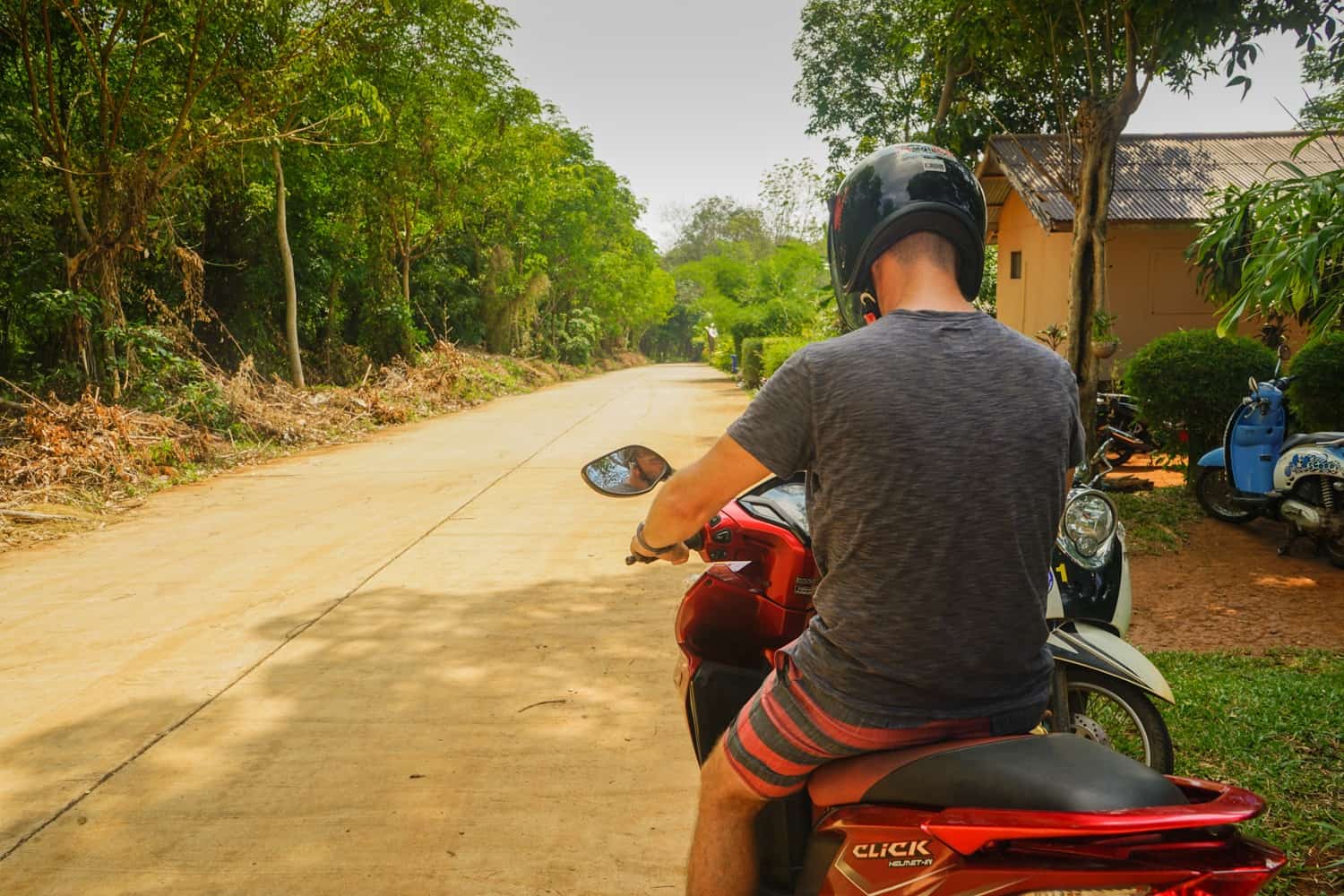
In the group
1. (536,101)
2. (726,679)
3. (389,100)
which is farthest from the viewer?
(536,101)

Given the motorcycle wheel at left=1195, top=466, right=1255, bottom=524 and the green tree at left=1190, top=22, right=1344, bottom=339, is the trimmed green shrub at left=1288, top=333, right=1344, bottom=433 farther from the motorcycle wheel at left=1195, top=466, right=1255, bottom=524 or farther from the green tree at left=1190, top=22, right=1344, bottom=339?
the green tree at left=1190, top=22, right=1344, bottom=339

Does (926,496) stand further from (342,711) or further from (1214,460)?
(1214,460)

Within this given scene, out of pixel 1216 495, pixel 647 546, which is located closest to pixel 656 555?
pixel 647 546

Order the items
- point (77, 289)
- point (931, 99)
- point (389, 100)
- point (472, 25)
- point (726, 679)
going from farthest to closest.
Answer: point (472, 25), point (389, 100), point (931, 99), point (77, 289), point (726, 679)

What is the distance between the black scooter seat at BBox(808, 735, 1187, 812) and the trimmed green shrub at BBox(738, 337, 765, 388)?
1000 inches

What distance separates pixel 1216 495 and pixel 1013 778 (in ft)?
25.2

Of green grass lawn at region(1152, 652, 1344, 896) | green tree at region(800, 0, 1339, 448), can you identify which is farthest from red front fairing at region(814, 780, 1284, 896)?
green tree at region(800, 0, 1339, 448)

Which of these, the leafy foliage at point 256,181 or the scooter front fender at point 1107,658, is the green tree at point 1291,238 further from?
the leafy foliage at point 256,181

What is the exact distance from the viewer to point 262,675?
15.2ft

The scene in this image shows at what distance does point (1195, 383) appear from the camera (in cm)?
875

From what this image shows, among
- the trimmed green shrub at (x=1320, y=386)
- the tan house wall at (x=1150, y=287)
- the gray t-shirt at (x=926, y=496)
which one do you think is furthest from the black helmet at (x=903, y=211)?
the tan house wall at (x=1150, y=287)

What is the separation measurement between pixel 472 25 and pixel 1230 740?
21456 mm

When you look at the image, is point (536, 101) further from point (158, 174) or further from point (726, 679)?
point (726, 679)

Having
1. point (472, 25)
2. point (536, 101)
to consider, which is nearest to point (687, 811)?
point (472, 25)
